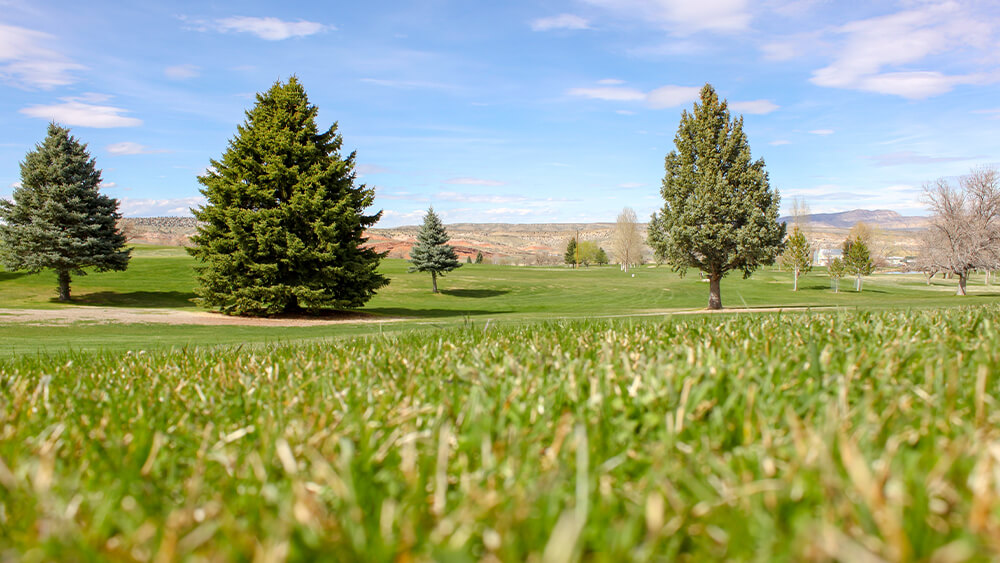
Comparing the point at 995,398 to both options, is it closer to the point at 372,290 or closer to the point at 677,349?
the point at 677,349

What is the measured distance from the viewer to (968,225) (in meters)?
50.5

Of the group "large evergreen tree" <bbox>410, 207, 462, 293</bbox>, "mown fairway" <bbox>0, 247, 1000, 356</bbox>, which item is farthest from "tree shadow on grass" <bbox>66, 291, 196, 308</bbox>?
"large evergreen tree" <bbox>410, 207, 462, 293</bbox>

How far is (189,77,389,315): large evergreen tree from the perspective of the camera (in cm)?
2938

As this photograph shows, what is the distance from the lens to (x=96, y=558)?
3.19ft

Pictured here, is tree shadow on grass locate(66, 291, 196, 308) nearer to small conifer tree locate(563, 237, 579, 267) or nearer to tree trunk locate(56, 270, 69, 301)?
tree trunk locate(56, 270, 69, 301)

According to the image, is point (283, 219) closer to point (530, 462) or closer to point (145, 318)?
point (145, 318)

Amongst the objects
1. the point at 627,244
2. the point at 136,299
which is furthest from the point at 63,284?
the point at 627,244

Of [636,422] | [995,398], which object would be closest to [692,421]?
[636,422]

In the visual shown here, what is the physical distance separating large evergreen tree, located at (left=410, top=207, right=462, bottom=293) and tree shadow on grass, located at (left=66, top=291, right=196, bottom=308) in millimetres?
19738

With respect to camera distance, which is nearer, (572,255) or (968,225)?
(968,225)

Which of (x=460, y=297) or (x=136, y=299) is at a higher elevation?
(x=136, y=299)

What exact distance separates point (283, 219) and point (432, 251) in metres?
26.8

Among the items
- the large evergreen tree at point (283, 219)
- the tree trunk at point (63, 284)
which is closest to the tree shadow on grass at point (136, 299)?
the tree trunk at point (63, 284)

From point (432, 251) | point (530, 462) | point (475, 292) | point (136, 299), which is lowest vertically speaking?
point (475, 292)
